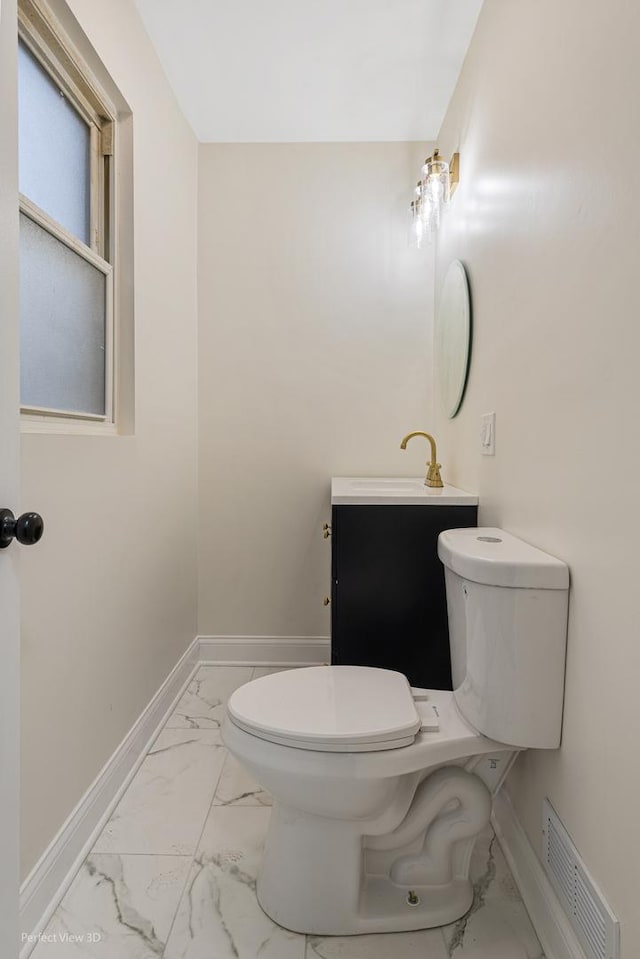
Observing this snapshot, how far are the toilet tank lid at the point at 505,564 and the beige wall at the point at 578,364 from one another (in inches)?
1.2

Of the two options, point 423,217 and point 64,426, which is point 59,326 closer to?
point 64,426

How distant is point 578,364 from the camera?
99 centimetres

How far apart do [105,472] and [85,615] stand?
1.28 feet

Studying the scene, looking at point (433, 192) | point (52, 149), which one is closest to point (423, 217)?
point (433, 192)

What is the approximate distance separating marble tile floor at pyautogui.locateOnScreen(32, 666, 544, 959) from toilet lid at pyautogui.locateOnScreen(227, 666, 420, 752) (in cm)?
44

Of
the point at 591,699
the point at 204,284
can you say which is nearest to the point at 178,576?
the point at 204,284

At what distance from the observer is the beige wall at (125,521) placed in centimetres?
117

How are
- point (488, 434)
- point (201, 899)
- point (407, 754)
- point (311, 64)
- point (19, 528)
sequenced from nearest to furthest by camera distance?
1. point (19, 528)
2. point (407, 754)
3. point (201, 899)
4. point (488, 434)
5. point (311, 64)

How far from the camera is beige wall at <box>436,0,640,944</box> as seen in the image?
82cm

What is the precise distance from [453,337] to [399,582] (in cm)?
96

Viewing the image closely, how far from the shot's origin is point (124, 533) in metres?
1.63

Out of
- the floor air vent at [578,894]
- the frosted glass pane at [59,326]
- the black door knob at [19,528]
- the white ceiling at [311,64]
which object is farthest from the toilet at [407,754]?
the white ceiling at [311,64]

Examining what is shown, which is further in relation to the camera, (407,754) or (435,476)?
(435,476)

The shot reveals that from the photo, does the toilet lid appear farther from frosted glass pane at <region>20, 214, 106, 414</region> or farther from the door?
frosted glass pane at <region>20, 214, 106, 414</region>
